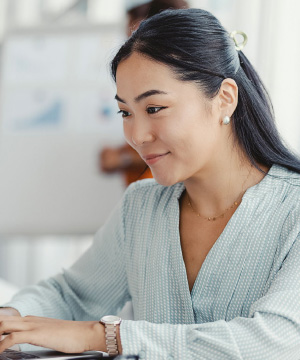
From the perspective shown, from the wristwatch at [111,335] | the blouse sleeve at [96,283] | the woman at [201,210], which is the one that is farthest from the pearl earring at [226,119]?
the wristwatch at [111,335]

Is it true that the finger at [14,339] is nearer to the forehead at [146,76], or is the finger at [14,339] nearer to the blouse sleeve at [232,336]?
the blouse sleeve at [232,336]

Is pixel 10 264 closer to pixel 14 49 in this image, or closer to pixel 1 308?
pixel 14 49

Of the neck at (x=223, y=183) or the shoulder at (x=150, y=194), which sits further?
the shoulder at (x=150, y=194)

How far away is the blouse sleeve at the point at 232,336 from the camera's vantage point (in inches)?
41.1

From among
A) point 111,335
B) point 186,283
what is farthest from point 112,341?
point 186,283

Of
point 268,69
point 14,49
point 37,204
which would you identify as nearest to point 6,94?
point 14,49

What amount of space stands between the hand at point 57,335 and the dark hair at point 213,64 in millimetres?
523

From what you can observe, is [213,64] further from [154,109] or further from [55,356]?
[55,356]

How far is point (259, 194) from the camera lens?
1.31 meters

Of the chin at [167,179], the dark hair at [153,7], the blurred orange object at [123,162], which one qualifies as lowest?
the blurred orange object at [123,162]

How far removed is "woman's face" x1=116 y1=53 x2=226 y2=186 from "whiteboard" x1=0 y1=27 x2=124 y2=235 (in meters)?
1.06

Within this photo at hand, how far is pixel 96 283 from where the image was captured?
1551mm

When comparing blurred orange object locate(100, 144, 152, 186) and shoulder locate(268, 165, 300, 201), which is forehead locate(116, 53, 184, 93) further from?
blurred orange object locate(100, 144, 152, 186)

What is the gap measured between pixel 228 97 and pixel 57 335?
60 centimetres
